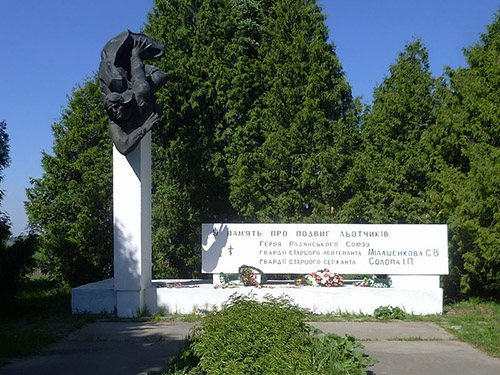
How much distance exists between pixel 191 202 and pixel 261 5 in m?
7.91

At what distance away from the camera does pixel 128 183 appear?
34.8ft

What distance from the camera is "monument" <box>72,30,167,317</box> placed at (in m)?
10.5

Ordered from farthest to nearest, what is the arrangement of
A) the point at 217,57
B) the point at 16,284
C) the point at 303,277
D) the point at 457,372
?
1. the point at 217,57
2. the point at 303,277
3. the point at 16,284
4. the point at 457,372

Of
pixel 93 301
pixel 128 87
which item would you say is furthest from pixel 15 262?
pixel 128 87

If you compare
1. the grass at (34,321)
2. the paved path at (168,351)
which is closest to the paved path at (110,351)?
the paved path at (168,351)

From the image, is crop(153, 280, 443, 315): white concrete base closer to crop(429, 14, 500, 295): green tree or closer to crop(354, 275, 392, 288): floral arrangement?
crop(354, 275, 392, 288): floral arrangement

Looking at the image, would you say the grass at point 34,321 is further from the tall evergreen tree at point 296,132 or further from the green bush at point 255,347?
the tall evergreen tree at point 296,132

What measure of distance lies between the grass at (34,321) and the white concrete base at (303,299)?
1.84 ft

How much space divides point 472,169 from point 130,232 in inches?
317

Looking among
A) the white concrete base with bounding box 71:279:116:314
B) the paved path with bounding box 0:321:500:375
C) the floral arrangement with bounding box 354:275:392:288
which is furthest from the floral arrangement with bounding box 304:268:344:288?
the white concrete base with bounding box 71:279:116:314

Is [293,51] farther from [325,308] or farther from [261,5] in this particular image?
[325,308]

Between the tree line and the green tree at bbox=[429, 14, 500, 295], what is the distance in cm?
10

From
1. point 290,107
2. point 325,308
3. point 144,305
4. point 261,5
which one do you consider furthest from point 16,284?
point 261,5

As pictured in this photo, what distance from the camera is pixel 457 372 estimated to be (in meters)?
6.65
